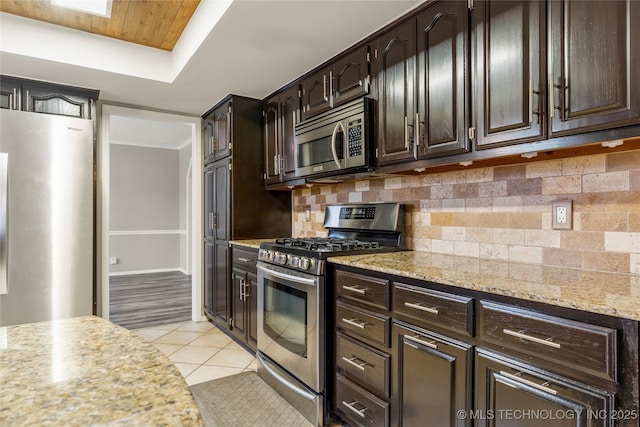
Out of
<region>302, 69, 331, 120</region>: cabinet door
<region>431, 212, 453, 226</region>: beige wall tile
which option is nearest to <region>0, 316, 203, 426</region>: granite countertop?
<region>431, 212, 453, 226</region>: beige wall tile

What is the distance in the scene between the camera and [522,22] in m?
1.46

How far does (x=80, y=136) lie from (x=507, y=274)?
10.1 feet

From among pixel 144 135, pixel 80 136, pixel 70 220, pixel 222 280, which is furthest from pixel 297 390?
pixel 144 135

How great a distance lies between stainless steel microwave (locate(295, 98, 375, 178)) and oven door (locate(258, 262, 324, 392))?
2.47 ft

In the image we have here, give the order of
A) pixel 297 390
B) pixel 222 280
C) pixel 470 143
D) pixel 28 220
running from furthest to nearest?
pixel 222 280, pixel 28 220, pixel 297 390, pixel 470 143

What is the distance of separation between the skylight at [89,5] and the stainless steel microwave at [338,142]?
1.44 m

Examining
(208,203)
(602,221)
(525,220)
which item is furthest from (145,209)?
(602,221)

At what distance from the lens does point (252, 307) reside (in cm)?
290

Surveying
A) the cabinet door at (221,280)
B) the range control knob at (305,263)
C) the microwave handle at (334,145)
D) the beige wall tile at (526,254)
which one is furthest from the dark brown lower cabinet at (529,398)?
the cabinet door at (221,280)

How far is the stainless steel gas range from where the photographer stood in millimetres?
2012

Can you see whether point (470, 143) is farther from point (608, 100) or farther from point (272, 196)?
point (272, 196)

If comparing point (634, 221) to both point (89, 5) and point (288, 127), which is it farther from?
point (89, 5)

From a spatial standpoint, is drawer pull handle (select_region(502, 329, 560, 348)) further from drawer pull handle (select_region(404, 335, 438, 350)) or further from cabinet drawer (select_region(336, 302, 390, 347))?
cabinet drawer (select_region(336, 302, 390, 347))

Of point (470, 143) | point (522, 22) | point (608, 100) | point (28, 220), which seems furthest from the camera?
point (28, 220)
